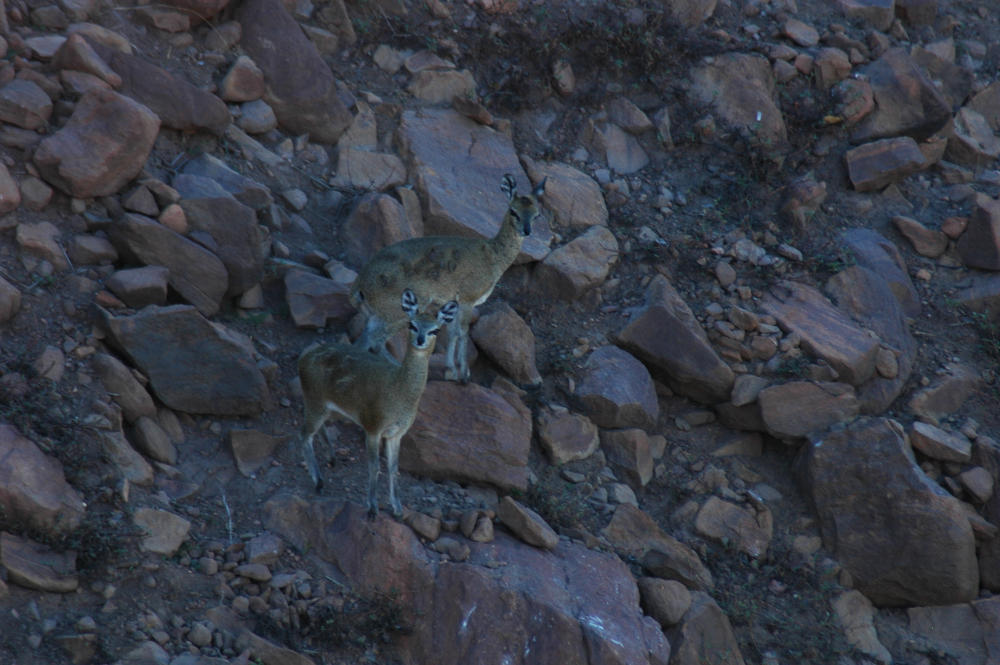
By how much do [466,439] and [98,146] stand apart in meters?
4.68

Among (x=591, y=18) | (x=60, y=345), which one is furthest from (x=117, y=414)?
(x=591, y=18)

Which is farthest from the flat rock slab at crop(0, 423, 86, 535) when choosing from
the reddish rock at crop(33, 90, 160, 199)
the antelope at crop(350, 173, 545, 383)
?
the antelope at crop(350, 173, 545, 383)

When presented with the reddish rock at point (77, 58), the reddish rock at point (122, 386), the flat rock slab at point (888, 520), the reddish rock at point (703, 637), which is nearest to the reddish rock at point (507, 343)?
the reddish rock at point (703, 637)

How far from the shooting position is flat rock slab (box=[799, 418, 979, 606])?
36.7ft

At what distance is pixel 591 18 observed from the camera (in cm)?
1528

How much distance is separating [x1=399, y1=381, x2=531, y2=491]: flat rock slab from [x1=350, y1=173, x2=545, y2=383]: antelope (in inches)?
10.7

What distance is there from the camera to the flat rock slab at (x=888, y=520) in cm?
1120

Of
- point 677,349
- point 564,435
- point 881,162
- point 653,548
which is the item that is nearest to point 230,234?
point 564,435

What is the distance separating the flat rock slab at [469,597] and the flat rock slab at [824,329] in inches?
185

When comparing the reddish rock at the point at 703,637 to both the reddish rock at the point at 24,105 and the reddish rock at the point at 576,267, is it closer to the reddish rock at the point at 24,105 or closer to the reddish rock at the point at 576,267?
the reddish rock at the point at 576,267

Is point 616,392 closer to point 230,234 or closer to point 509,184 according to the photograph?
point 509,184

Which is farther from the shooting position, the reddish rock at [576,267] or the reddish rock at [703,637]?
the reddish rock at [576,267]

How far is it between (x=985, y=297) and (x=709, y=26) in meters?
5.94

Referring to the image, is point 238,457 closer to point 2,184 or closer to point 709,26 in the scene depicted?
point 2,184
